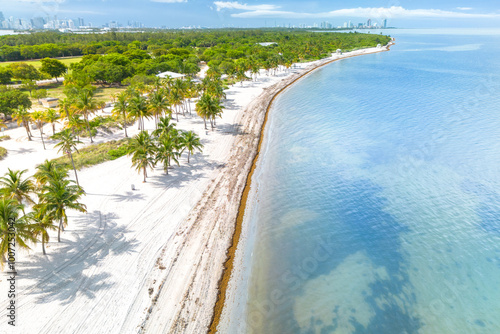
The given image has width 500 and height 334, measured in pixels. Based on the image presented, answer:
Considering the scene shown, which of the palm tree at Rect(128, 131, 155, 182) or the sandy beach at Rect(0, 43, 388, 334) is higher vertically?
the palm tree at Rect(128, 131, 155, 182)

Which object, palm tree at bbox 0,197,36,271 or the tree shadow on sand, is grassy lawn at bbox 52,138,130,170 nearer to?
the tree shadow on sand

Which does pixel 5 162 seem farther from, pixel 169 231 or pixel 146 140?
pixel 169 231

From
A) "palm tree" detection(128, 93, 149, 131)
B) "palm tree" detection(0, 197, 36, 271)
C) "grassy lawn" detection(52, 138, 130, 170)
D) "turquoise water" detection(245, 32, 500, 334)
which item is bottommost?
"turquoise water" detection(245, 32, 500, 334)

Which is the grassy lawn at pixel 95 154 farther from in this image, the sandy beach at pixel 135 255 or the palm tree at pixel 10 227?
the palm tree at pixel 10 227

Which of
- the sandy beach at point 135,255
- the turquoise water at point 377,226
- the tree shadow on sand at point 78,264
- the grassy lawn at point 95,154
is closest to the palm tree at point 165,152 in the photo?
the sandy beach at point 135,255

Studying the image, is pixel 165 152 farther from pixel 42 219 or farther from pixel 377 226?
pixel 377 226

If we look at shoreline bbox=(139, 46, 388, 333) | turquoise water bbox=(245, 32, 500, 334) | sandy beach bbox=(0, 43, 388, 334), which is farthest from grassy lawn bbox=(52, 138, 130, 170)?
turquoise water bbox=(245, 32, 500, 334)
